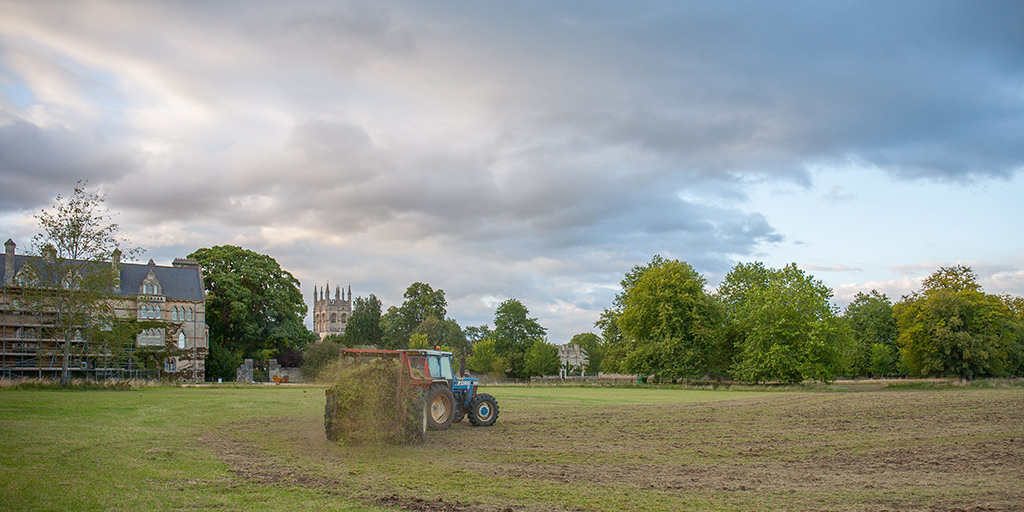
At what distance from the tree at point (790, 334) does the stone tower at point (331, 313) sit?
129442 millimetres

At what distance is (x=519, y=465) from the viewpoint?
41.1 feet

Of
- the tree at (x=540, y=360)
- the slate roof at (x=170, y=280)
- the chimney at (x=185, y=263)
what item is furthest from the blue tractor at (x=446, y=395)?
the tree at (x=540, y=360)

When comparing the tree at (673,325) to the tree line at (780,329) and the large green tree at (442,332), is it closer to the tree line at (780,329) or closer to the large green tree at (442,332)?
the tree line at (780,329)

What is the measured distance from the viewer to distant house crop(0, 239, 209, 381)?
54438mm

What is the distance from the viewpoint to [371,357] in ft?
52.4

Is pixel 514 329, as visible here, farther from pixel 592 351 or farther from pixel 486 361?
pixel 592 351

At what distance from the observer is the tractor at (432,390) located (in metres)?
15.4

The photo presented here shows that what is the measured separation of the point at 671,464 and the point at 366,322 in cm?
10072

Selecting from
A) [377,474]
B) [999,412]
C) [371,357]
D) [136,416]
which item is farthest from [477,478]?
[999,412]

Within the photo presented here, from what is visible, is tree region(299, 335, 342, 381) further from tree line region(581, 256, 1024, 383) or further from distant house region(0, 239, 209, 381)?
tree line region(581, 256, 1024, 383)

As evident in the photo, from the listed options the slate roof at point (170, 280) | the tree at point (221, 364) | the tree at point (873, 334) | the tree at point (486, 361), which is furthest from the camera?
the tree at point (486, 361)

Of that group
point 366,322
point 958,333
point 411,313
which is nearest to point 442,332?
point 411,313

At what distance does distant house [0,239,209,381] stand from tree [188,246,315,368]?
Result: 2.55 m

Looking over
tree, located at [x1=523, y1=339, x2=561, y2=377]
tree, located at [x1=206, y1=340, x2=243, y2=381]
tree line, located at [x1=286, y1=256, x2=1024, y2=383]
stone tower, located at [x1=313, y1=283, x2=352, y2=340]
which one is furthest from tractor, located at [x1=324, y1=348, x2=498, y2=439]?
stone tower, located at [x1=313, y1=283, x2=352, y2=340]
